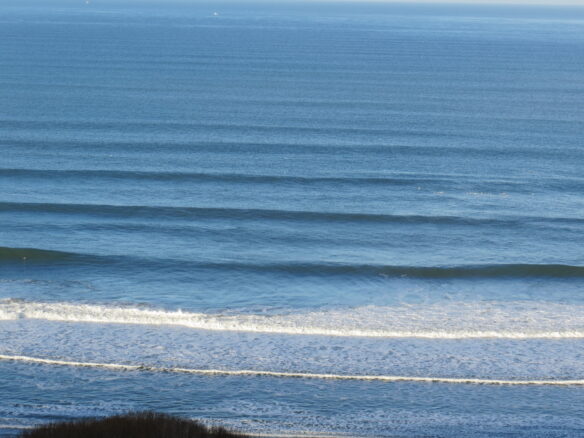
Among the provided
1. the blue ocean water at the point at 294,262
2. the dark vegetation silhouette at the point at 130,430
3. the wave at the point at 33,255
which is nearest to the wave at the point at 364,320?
the blue ocean water at the point at 294,262

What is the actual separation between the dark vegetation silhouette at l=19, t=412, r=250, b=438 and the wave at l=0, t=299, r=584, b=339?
280 inches

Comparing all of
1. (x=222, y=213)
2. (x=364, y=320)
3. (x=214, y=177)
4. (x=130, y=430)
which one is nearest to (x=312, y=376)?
(x=364, y=320)

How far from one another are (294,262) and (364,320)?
166 inches

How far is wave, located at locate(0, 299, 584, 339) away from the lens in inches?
735

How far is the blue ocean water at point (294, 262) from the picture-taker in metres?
15.4

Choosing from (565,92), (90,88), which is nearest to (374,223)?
(90,88)

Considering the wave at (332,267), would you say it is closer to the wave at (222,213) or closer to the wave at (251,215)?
the wave at (251,215)

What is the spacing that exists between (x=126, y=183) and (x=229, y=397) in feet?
53.0

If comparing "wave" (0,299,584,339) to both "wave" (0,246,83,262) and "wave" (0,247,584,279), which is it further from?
"wave" (0,246,83,262)

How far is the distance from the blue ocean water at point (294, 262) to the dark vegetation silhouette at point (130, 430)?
2532 mm

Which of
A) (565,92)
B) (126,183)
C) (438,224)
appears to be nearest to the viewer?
(438,224)

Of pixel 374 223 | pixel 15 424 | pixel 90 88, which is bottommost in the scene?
pixel 15 424

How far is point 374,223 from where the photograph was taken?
26.8 meters

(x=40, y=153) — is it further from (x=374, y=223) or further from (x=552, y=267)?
(x=552, y=267)
